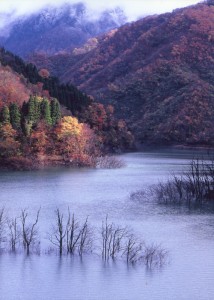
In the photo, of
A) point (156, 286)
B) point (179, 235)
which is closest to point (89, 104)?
point (179, 235)

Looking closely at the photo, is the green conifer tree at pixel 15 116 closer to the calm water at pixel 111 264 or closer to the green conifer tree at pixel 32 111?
the green conifer tree at pixel 32 111

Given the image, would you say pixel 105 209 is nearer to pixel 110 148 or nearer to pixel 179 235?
pixel 179 235

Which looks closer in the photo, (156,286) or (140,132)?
(156,286)

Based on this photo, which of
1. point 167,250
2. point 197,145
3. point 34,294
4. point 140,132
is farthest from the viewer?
point 140,132

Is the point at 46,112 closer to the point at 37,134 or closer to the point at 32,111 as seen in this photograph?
the point at 32,111

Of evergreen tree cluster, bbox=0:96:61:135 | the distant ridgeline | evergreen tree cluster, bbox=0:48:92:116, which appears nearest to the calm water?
the distant ridgeline

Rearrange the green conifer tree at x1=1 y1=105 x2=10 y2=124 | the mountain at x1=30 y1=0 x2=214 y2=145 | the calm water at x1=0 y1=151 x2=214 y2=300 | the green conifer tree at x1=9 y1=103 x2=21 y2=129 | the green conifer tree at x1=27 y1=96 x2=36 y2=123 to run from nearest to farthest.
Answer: the calm water at x1=0 y1=151 x2=214 y2=300
the green conifer tree at x1=1 y1=105 x2=10 y2=124
the green conifer tree at x1=9 y1=103 x2=21 y2=129
the green conifer tree at x1=27 y1=96 x2=36 y2=123
the mountain at x1=30 y1=0 x2=214 y2=145

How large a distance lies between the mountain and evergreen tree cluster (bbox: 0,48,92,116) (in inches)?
1127

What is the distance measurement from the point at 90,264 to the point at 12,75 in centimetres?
6649

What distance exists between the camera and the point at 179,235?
28.6 m

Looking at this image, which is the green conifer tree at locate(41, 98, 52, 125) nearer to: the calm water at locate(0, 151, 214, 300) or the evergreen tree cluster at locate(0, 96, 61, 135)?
the evergreen tree cluster at locate(0, 96, 61, 135)

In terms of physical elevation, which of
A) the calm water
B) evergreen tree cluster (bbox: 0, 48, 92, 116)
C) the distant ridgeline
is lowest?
the calm water

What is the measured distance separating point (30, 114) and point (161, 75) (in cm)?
8298

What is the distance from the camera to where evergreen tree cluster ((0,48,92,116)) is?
298 ft
